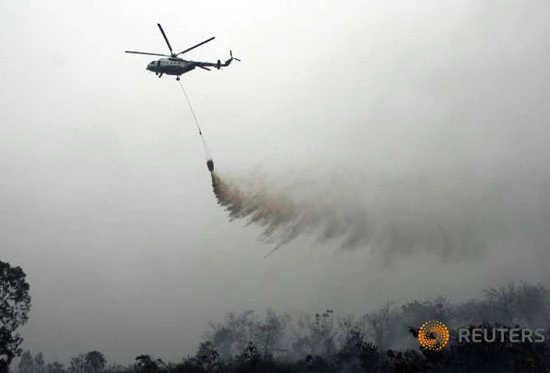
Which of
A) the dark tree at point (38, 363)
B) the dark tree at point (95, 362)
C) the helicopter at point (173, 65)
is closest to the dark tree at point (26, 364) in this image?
the dark tree at point (38, 363)

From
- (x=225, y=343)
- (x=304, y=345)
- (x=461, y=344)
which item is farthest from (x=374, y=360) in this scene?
(x=225, y=343)

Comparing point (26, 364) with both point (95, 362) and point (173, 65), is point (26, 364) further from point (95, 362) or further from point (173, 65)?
point (173, 65)

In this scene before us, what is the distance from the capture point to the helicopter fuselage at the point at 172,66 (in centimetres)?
4156

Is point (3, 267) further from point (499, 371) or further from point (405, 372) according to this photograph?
point (499, 371)

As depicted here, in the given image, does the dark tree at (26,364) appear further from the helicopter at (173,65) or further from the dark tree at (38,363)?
the helicopter at (173,65)

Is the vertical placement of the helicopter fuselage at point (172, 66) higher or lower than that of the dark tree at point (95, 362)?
higher

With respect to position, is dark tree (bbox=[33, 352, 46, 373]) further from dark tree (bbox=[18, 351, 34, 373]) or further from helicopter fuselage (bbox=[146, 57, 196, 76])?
helicopter fuselage (bbox=[146, 57, 196, 76])

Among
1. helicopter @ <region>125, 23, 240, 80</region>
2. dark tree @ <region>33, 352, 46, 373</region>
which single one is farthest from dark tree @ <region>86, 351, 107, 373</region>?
dark tree @ <region>33, 352, 46, 373</region>

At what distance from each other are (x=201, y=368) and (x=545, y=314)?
3294 inches

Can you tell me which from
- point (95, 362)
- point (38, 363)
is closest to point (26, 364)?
point (38, 363)

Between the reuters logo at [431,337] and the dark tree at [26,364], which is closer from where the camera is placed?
the reuters logo at [431,337]

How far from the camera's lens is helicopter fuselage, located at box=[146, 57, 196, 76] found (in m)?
41.6

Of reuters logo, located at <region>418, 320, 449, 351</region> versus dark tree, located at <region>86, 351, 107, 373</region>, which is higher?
reuters logo, located at <region>418, 320, 449, 351</region>

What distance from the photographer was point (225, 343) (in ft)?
427
